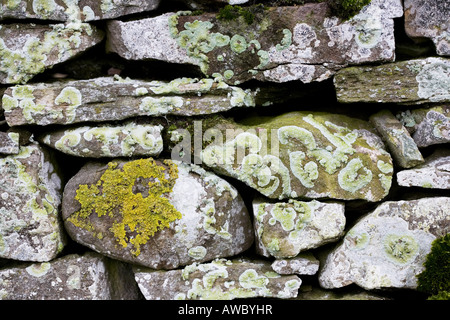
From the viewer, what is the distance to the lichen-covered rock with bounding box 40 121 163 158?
136 inches

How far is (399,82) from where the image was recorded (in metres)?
3.45

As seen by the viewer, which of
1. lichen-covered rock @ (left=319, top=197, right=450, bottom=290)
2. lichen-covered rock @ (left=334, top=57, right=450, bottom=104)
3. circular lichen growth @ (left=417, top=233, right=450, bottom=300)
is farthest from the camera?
lichen-covered rock @ (left=334, top=57, right=450, bottom=104)

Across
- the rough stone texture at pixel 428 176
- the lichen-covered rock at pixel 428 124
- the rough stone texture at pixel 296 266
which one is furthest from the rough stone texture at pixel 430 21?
the rough stone texture at pixel 296 266

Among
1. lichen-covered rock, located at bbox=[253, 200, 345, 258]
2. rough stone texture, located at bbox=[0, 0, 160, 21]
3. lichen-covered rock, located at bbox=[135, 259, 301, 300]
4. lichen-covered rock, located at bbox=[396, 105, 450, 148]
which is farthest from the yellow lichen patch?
lichen-covered rock, located at bbox=[396, 105, 450, 148]

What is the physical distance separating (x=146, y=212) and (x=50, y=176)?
1.00m

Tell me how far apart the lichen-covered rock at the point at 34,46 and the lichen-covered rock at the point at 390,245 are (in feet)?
9.39

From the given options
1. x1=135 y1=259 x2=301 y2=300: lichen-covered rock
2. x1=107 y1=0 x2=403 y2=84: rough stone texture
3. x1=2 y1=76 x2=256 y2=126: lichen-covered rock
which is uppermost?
x1=107 y1=0 x2=403 y2=84: rough stone texture

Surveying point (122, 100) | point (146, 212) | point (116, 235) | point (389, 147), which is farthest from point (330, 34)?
point (116, 235)

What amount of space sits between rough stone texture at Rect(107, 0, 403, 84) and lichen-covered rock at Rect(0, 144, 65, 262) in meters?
1.26

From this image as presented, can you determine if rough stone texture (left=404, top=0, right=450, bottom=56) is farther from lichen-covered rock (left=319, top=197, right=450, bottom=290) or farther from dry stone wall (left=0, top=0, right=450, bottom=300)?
lichen-covered rock (left=319, top=197, right=450, bottom=290)

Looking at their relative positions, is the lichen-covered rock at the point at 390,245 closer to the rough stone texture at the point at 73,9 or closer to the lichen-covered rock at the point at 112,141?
the lichen-covered rock at the point at 112,141

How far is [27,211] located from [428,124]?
11.4ft
